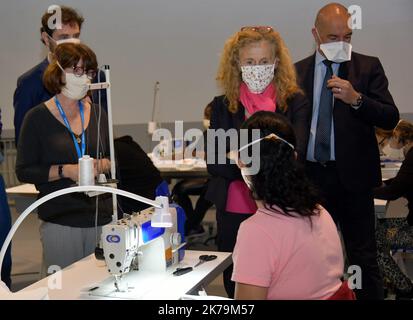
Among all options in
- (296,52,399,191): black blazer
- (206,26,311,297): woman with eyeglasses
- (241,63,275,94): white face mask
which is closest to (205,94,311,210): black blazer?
(206,26,311,297): woman with eyeglasses

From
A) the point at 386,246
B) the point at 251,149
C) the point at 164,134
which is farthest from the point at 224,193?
the point at 164,134

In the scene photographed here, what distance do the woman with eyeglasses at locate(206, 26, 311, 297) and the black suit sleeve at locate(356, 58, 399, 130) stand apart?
0.26m

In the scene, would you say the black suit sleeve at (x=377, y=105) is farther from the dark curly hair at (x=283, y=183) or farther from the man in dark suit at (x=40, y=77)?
the man in dark suit at (x=40, y=77)

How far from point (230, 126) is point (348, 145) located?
59cm

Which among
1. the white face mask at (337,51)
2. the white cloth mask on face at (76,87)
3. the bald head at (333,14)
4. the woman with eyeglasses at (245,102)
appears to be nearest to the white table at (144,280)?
the woman with eyeglasses at (245,102)

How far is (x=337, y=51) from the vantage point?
2602 mm

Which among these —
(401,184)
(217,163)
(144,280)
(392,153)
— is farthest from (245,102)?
(392,153)

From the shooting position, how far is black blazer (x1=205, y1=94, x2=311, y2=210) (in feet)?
7.81

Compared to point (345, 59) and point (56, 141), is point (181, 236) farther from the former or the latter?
point (345, 59)

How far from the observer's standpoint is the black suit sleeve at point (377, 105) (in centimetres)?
249

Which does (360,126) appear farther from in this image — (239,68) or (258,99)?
(239,68)

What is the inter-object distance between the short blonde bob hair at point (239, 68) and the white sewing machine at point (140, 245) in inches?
25.0

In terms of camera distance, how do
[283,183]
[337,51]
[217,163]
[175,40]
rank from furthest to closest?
[175,40] → [337,51] → [217,163] → [283,183]

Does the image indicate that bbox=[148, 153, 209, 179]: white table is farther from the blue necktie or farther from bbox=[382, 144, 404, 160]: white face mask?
the blue necktie
